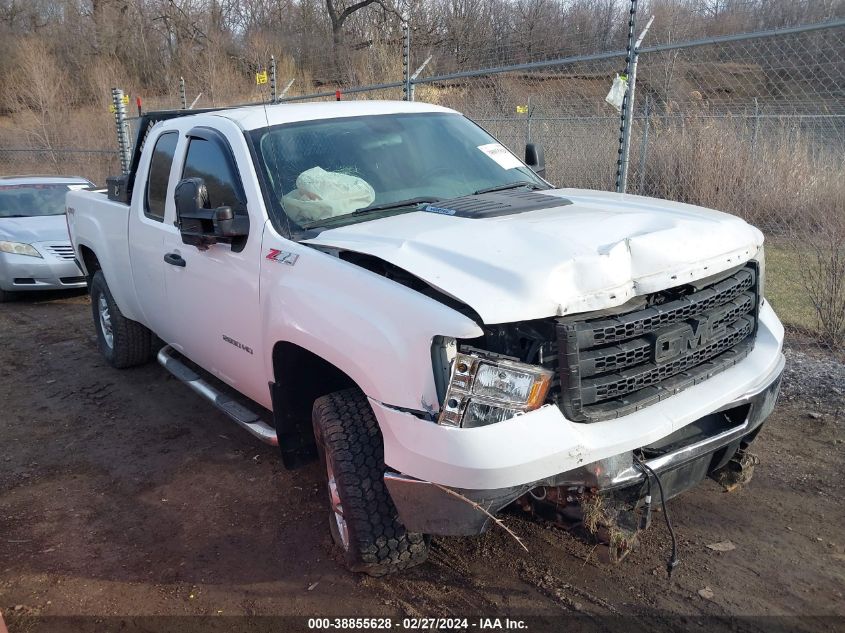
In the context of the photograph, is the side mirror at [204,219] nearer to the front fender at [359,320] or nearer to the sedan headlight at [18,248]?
the front fender at [359,320]

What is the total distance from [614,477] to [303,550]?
156 centimetres

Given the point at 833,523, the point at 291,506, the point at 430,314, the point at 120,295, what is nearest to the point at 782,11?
the point at 833,523

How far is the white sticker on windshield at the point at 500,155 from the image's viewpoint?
4332 mm

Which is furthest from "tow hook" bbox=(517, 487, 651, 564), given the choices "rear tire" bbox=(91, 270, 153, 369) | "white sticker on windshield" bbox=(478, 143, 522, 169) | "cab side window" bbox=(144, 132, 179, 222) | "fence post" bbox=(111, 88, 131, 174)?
"fence post" bbox=(111, 88, 131, 174)

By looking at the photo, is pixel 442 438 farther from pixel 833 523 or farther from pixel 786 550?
pixel 833 523

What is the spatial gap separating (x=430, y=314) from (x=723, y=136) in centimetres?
865

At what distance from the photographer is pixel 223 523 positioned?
366cm

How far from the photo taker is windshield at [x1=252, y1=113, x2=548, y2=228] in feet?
11.8

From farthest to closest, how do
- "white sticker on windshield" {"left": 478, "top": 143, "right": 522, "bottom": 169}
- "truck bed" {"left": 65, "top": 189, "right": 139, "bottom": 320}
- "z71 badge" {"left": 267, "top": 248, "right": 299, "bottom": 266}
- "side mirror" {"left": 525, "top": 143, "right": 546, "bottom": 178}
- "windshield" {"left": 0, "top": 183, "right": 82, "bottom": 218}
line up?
"windshield" {"left": 0, "top": 183, "right": 82, "bottom": 218}
"truck bed" {"left": 65, "top": 189, "right": 139, "bottom": 320}
"side mirror" {"left": 525, "top": 143, "right": 546, "bottom": 178}
"white sticker on windshield" {"left": 478, "top": 143, "right": 522, "bottom": 169}
"z71 badge" {"left": 267, "top": 248, "right": 299, "bottom": 266}

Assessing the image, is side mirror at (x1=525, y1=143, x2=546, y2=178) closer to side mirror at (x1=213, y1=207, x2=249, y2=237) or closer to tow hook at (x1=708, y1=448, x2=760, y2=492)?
side mirror at (x1=213, y1=207, x2=249, y2=237)

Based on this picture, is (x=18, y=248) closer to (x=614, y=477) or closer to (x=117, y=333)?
(x=117, y=333)

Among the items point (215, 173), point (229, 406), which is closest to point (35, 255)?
point (215, 173)

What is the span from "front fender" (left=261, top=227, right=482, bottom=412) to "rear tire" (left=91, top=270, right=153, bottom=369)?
2.98 metres

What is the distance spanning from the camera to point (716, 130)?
10.0 meters
